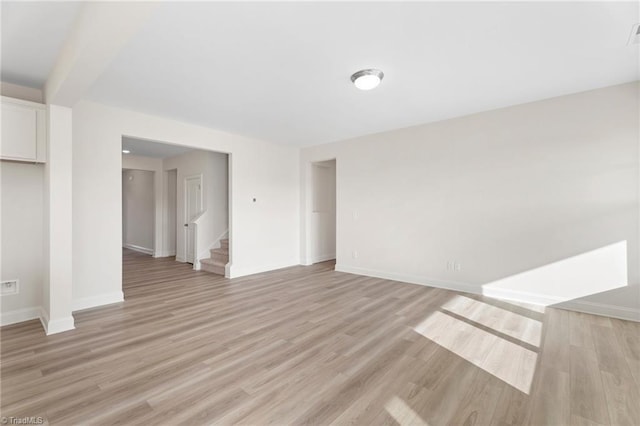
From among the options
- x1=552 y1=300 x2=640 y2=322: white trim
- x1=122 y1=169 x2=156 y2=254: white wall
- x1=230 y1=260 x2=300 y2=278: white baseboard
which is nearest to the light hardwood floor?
x1=552 y1=300 x2=640 y2=322: white trim

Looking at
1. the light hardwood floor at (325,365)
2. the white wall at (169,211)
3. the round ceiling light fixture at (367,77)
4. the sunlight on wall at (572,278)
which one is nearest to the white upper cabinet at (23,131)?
the light hardwood floor at (325,365)

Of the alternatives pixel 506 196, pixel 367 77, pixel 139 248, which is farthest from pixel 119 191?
pixel 139 248

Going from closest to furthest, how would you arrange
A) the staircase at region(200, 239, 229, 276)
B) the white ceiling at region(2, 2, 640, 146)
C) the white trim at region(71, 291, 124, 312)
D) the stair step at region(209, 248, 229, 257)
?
the white ceiling at region(2, 2, 640, 146) → the white trim at region(71, 291, 124, 312) → the staircase at region(200, 239, 229, 276) → the stair step at region(209, 248, 229, 257)

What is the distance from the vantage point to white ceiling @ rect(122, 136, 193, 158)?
553 cm

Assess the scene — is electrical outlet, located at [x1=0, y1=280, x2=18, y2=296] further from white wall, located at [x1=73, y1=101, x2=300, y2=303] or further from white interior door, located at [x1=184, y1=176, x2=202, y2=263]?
white interior door, located at [x1=184, y1=176, x2=202, y2=263]

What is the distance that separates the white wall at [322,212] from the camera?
646cm

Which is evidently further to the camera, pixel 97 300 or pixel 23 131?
pixel 97 300

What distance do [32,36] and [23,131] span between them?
1.02 meters

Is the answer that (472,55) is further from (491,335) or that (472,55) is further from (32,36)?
(32,36)

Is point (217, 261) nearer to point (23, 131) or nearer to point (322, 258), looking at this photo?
point (322, 258)

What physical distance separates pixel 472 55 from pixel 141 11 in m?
2.60

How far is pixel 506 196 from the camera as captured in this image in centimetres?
383

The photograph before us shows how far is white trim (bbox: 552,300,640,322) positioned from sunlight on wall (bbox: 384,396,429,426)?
2983 mm

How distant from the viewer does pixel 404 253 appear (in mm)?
Result: 4812
